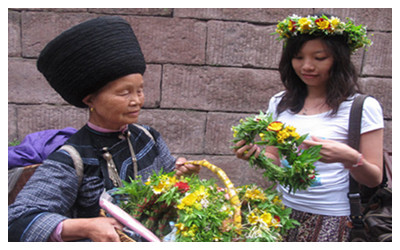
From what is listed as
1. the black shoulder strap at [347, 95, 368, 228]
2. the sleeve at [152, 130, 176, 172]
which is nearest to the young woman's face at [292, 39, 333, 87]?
the black shoulder strap at [347, 95, 368, 228]

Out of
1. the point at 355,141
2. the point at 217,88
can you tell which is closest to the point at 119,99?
the point at 355,141

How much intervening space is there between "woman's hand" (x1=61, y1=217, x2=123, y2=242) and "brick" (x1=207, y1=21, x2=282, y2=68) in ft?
7.77

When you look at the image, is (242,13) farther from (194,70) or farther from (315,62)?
(315,62)

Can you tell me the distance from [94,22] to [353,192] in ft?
5.69

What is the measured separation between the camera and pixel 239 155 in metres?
1.77

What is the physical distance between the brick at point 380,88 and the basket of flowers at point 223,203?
7.72 ft

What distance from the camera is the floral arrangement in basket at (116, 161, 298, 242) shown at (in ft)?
4.33

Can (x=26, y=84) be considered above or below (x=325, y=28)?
below

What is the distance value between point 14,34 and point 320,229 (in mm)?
3254

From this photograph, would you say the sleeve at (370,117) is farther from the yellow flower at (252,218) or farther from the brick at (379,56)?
the brick at (379,56)

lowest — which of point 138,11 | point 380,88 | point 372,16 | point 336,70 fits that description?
point 380,88

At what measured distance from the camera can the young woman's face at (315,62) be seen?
1988mm

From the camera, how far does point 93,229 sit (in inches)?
52.3

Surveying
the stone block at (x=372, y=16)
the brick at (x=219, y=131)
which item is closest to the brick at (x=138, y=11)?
the brick at (x=219, y=131)
